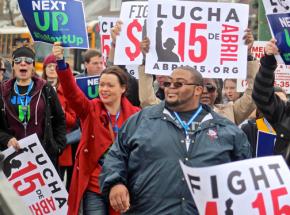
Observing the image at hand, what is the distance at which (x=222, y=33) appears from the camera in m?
8.57

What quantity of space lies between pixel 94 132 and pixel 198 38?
1.85 m

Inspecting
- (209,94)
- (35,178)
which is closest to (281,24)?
(209,94)

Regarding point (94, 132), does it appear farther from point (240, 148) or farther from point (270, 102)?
point (240, 148)

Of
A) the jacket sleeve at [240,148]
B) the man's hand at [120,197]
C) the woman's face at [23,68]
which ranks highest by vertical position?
the woman's face at [23,68]

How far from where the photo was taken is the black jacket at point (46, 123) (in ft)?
27.7

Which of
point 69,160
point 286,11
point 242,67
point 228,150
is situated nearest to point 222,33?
point 242,67

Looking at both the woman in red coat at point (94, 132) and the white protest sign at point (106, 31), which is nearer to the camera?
the woman in red coat at point (94, 132)

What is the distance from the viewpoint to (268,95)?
644 centimetres

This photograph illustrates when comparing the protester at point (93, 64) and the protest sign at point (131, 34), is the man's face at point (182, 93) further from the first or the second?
the protester at point (93, 64)

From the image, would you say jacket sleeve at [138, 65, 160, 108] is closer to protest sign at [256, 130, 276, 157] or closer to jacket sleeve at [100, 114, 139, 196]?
protest sign at [256, 130, 276, 157]

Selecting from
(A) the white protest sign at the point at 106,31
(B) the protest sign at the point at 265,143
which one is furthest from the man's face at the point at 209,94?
(A) the white protest sign at the point at 106,31

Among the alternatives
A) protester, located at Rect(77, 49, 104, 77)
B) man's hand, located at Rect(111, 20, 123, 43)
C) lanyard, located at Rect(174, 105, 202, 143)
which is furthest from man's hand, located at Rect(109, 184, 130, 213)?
protester, located at Rect(77, 49, 104, 77)

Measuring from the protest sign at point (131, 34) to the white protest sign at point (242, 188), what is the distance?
4.83 metres

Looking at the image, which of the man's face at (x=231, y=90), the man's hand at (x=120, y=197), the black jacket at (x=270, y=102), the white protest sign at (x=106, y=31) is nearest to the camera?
the man's hand at (x=120, y=197)
